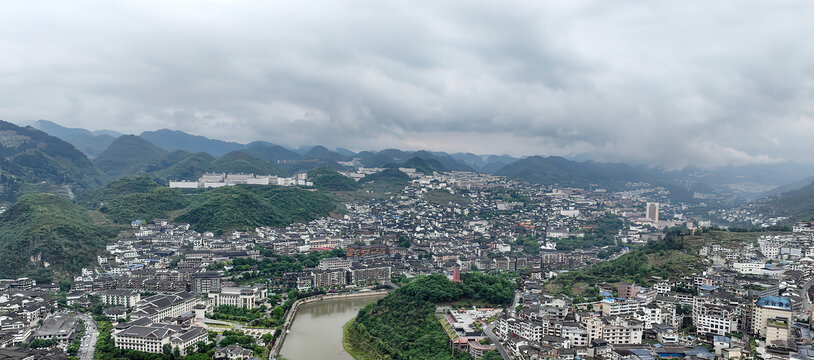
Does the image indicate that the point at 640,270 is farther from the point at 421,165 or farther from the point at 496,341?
the point at 421,165

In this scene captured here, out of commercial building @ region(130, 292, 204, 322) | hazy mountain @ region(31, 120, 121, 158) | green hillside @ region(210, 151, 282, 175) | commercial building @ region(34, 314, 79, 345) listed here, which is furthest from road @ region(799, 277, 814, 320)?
hazy mountain @ region(31, 120, 121, 158)

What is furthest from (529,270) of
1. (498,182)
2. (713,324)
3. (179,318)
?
(498,182)

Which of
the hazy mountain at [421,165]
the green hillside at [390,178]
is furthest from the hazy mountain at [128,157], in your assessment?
the hazy mountain at [421,165]

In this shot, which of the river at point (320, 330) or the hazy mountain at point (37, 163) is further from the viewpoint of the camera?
the hazy mountain at point (37, 163)

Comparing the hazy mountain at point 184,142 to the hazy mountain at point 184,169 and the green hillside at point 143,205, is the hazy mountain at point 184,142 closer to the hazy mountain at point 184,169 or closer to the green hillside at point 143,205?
the hazy mountain at point 184,169

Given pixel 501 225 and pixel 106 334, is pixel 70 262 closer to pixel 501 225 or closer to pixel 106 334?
pixel 106 334

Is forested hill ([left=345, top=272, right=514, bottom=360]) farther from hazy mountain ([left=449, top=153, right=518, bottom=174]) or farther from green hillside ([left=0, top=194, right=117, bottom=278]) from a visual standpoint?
hazy mountain ([left=449, top=153, right=518, bottom=174])

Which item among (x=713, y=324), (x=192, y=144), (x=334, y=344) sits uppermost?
(x=192, y=144)
